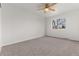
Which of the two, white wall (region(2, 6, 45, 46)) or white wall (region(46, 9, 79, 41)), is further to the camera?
white wall (region(46, 9, 79, 41))

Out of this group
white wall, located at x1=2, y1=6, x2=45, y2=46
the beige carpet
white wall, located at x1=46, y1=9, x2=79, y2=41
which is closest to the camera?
the beige carpet

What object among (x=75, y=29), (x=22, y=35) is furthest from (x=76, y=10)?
(x=22, y=35)

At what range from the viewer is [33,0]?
4.40 feet

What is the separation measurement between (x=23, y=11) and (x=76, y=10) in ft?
10.0

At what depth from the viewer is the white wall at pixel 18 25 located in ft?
13.3

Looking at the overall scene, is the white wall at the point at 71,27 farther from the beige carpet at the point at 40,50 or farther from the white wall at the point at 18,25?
the white wall at the point at 18,25

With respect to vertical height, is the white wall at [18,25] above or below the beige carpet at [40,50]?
above

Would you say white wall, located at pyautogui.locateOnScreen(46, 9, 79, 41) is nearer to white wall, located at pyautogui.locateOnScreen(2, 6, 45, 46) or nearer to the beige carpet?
the beige carpet

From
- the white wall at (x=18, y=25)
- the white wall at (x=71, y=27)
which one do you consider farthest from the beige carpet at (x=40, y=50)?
the white wall at (x=71, y=27)

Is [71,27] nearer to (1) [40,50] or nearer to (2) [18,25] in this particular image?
(1) [40,50]

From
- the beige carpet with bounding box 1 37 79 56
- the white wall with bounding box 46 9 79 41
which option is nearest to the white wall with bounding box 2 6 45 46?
the beige carpet with bounding box 1 37 79 56

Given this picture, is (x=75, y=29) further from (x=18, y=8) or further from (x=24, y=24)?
(x=18, y=8)

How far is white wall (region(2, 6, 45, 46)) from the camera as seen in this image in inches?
160

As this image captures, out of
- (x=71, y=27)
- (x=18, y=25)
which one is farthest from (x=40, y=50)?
(x=71, y=27)
